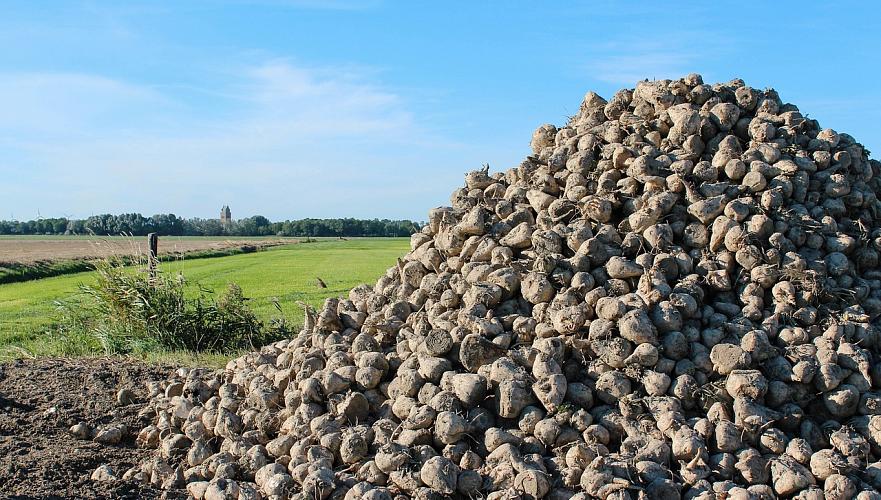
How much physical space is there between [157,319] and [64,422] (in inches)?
102

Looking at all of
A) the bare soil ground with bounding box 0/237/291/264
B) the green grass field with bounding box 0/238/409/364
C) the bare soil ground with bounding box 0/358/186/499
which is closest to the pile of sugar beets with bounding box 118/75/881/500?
the bare soil ground with bounding box 0/358/186/499

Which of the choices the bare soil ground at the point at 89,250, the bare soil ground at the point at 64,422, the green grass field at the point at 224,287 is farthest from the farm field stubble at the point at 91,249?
the bare soil ground at the point at 64,422

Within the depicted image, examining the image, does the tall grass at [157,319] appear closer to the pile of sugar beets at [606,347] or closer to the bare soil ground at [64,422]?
the bare soil ground at [64,422]

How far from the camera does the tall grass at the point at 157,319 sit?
7.70 metres

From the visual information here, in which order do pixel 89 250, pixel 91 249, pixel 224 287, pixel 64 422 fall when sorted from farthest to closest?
pixel 224 287, pixel 89 250, pixel 91 249, pixel 64 422

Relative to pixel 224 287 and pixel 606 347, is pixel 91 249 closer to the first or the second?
pixel 606 347

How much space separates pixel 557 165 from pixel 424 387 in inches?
78.6

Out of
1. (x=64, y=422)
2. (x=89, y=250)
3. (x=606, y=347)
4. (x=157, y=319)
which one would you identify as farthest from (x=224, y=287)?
(x=606, y=347)

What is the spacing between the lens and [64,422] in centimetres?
516

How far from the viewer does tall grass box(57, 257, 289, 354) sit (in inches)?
303

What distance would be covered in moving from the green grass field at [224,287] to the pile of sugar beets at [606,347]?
148 inches

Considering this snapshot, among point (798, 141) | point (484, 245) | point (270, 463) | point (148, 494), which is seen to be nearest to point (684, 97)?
point (798, 141)

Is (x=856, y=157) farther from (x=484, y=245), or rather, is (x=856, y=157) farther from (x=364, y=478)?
(x=364, y=478)

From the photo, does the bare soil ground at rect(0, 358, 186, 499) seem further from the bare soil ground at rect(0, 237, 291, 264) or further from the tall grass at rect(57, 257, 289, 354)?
the bare soil ground at rect(0, 237, 291, 264)
